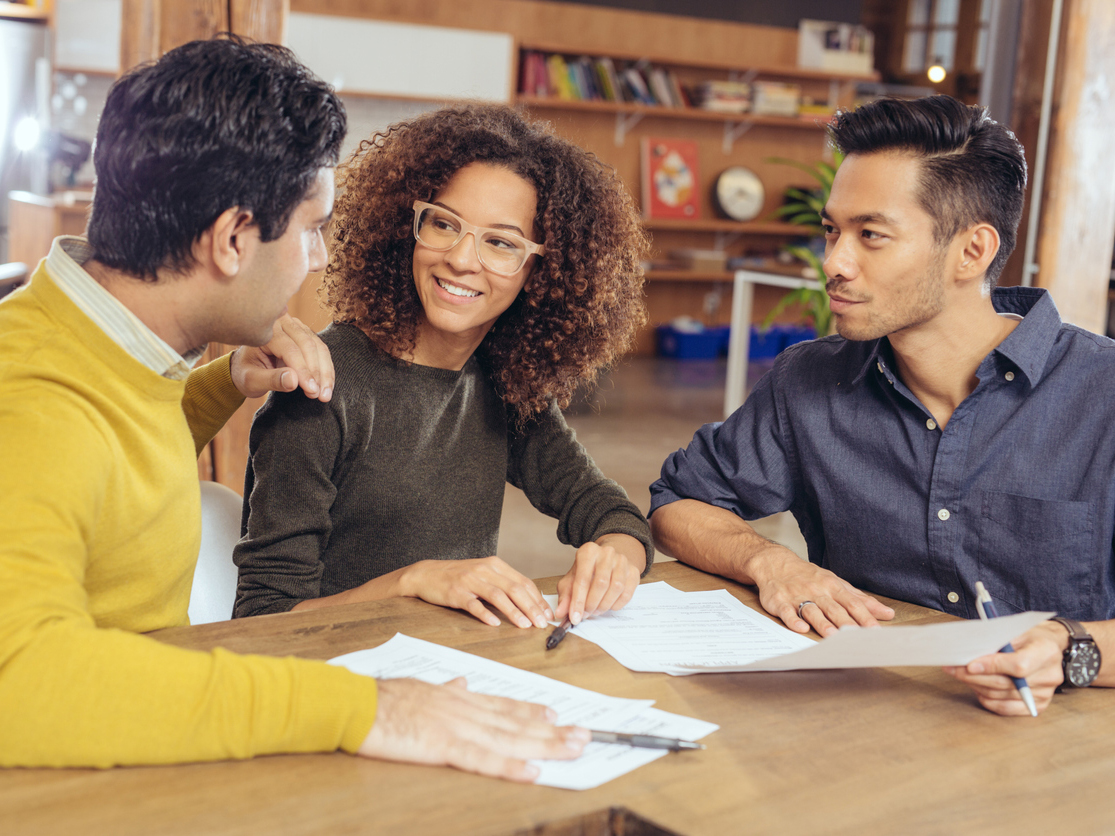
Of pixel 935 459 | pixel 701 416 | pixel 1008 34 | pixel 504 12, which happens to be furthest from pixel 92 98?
pixel 935 459

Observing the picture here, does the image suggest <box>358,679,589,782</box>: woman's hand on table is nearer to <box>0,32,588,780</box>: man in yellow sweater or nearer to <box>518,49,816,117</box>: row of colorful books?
<box>0,32,588,780</box>: man in yellow sweater

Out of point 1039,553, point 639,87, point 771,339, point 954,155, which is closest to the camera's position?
point 1039,553

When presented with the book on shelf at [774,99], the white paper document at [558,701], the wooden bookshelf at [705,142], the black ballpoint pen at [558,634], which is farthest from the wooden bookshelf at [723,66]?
the white paper document at [558,701]

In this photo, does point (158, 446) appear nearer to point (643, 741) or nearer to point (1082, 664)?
point (643, 741)

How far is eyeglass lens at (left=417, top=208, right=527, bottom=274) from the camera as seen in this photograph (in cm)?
165

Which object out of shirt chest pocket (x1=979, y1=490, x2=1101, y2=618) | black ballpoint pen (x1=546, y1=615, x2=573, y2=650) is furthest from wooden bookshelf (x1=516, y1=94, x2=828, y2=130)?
black ballpoint pen (x1=546, y1=615, x2=573, y2=650)

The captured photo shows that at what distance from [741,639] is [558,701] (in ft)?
1.02

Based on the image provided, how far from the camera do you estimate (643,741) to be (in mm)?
952

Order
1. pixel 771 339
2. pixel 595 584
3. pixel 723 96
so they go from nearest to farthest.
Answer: pixel 595 584, pixel 723 96, pixel 771 339

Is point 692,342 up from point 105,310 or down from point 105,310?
down

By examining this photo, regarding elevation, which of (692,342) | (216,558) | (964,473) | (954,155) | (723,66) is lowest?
(692,342)

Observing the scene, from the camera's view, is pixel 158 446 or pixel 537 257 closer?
pixel 158 446

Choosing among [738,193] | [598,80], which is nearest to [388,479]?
[598,80]

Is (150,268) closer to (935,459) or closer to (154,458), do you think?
(154,458)
